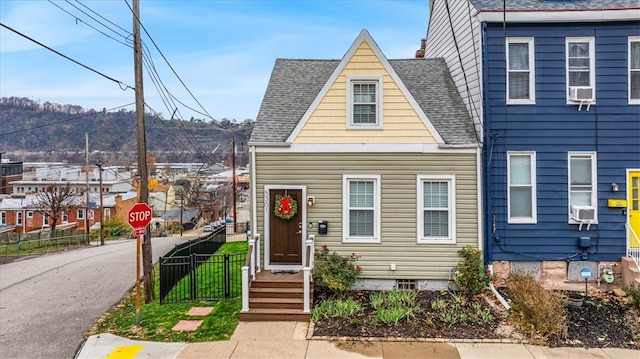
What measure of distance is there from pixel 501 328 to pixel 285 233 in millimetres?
5464

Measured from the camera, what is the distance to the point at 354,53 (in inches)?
405

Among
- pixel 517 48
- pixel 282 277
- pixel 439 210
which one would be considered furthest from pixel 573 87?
pixel 282 277

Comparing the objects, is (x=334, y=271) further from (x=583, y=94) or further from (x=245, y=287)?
(x=583, y=94)

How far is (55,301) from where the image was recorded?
444 inches

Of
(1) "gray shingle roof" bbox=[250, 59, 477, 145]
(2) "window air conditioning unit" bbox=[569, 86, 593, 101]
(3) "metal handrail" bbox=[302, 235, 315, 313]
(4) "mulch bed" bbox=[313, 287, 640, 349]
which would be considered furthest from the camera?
(1) "gray shingle roof" bbox=[250, 59, 477, 145]

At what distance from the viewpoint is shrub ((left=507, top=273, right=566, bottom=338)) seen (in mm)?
7531

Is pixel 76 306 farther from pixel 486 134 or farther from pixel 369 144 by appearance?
pixel 486 134

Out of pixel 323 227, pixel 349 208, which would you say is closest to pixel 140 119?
pixel 323 227

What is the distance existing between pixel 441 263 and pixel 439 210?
137 cm

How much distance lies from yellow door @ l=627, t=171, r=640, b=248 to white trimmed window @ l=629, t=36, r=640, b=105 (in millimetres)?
2015

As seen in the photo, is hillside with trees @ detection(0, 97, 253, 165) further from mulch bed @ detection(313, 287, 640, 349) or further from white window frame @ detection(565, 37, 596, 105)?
mulch bed @ detection(313, 287, 640, 349)

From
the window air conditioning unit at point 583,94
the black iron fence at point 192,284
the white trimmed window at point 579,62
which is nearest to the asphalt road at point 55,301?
the black iron fence at point 192,284

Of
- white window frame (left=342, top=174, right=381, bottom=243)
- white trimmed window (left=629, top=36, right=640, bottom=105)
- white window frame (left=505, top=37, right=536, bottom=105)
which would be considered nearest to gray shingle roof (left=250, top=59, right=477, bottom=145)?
white window frame (left=505, top=37, right=536, bottom=105)

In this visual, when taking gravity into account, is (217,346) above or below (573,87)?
below
